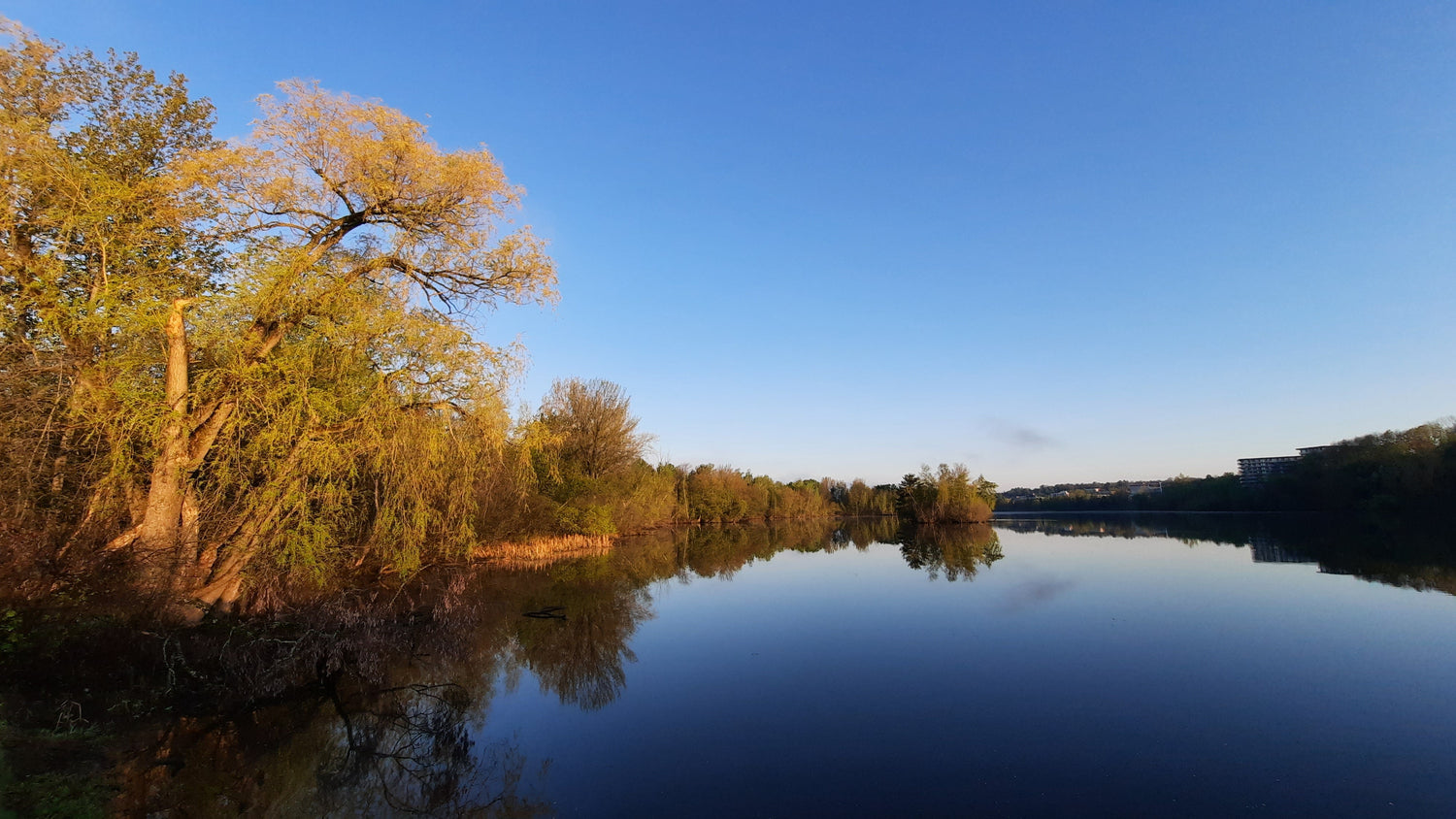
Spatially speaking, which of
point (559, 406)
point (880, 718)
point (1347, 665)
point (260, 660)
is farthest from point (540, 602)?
point (559, 406)

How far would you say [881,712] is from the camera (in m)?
6.65

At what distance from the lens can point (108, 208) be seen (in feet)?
26.4

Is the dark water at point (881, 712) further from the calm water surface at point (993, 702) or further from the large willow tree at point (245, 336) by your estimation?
the large willow tree at point (245, 336)

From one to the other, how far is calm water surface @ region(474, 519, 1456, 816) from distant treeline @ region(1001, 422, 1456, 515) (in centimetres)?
3690

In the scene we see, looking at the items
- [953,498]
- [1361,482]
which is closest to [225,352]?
[953,498]

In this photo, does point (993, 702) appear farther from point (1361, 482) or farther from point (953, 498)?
point (1361, 482)

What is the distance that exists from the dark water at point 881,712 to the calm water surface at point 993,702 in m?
0.04

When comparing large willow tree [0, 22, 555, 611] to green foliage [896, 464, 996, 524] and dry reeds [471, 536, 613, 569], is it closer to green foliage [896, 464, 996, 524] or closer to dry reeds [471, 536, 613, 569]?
dry reeds [471, 536, 613, 569]

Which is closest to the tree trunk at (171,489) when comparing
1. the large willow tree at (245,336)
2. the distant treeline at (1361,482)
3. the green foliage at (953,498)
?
the large willow tree at (245,336)

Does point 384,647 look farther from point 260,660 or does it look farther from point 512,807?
point 512,807

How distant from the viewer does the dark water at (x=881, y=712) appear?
4730 millimetres

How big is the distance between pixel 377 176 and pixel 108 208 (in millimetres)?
3340

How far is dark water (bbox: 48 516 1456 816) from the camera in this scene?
186 inches

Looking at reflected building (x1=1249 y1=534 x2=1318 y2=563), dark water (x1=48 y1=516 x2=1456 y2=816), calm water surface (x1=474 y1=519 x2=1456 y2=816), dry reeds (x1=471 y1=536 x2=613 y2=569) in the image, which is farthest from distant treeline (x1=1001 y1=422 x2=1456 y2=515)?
dry reeds (x1=471 y1=536 x2=613 y2=569)
